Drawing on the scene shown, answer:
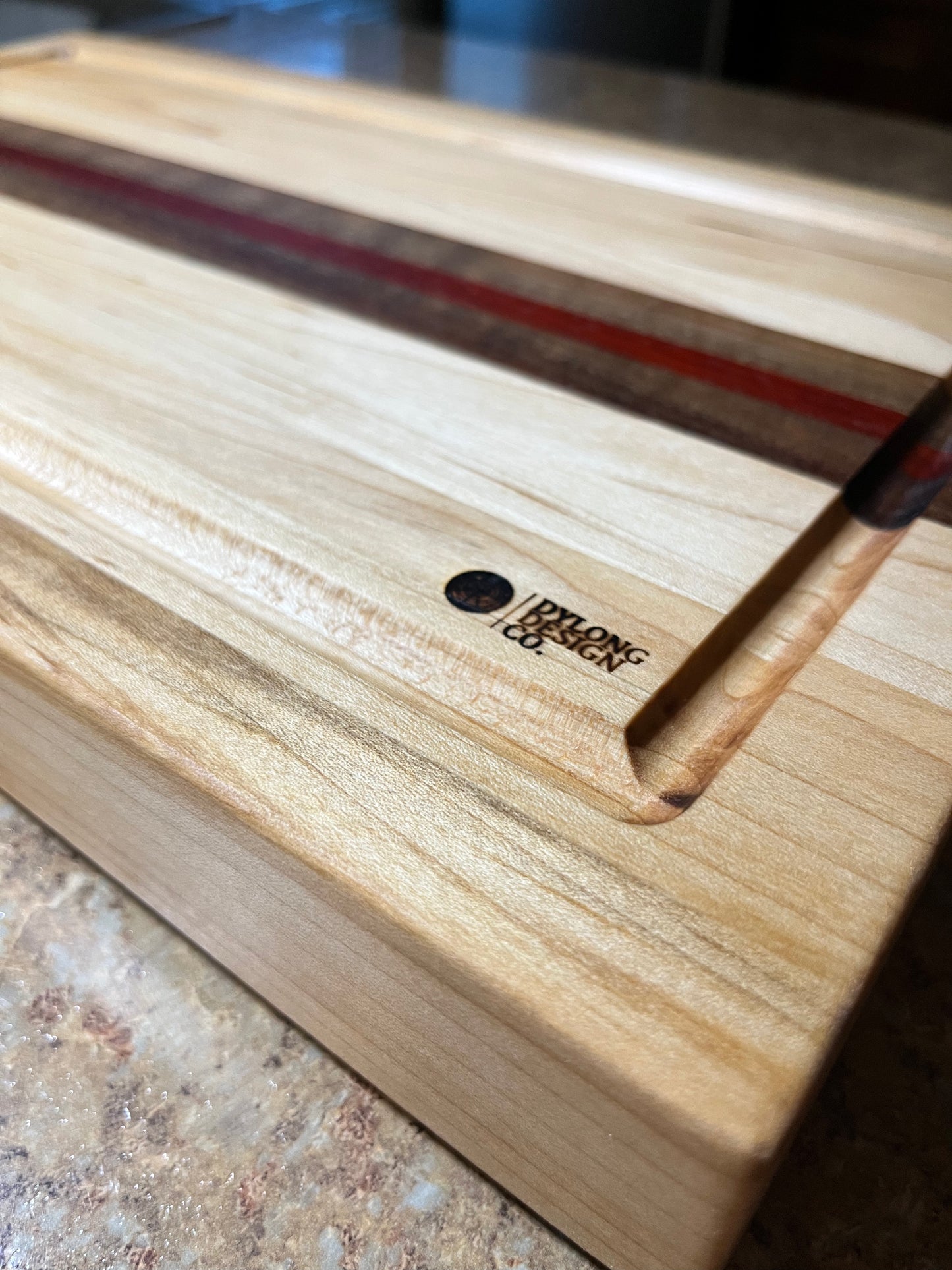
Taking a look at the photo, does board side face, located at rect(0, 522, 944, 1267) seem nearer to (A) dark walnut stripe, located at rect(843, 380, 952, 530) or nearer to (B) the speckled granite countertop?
(B) the speckled granite countertop

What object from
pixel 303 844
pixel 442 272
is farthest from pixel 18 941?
pixel 442 272

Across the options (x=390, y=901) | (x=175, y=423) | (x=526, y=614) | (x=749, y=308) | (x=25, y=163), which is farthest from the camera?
(x=25, y=163)

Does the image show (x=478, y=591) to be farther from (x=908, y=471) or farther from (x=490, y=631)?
(x=908, y=471)

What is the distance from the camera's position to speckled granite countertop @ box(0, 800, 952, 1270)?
413mm

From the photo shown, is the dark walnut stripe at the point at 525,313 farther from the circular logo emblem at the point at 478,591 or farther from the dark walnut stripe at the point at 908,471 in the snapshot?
the circular logo emblem at the point at 478,591

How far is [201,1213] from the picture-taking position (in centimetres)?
42

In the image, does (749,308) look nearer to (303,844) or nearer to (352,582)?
(352,582)

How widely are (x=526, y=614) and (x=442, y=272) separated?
39cm

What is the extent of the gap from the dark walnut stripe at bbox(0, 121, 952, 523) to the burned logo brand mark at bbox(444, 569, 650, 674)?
0.19 m

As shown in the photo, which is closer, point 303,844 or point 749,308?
point 303,844

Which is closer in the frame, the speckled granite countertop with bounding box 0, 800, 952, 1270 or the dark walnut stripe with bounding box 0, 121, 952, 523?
the speckled granite countertop with bounding box 0, 800, 952, 1270

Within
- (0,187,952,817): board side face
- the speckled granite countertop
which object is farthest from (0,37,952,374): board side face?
the speckled granite countertop

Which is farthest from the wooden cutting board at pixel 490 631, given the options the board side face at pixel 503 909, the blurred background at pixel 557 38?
the blurred background at pixel 557 38

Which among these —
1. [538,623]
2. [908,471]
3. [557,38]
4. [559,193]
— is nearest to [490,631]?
[538,623]
